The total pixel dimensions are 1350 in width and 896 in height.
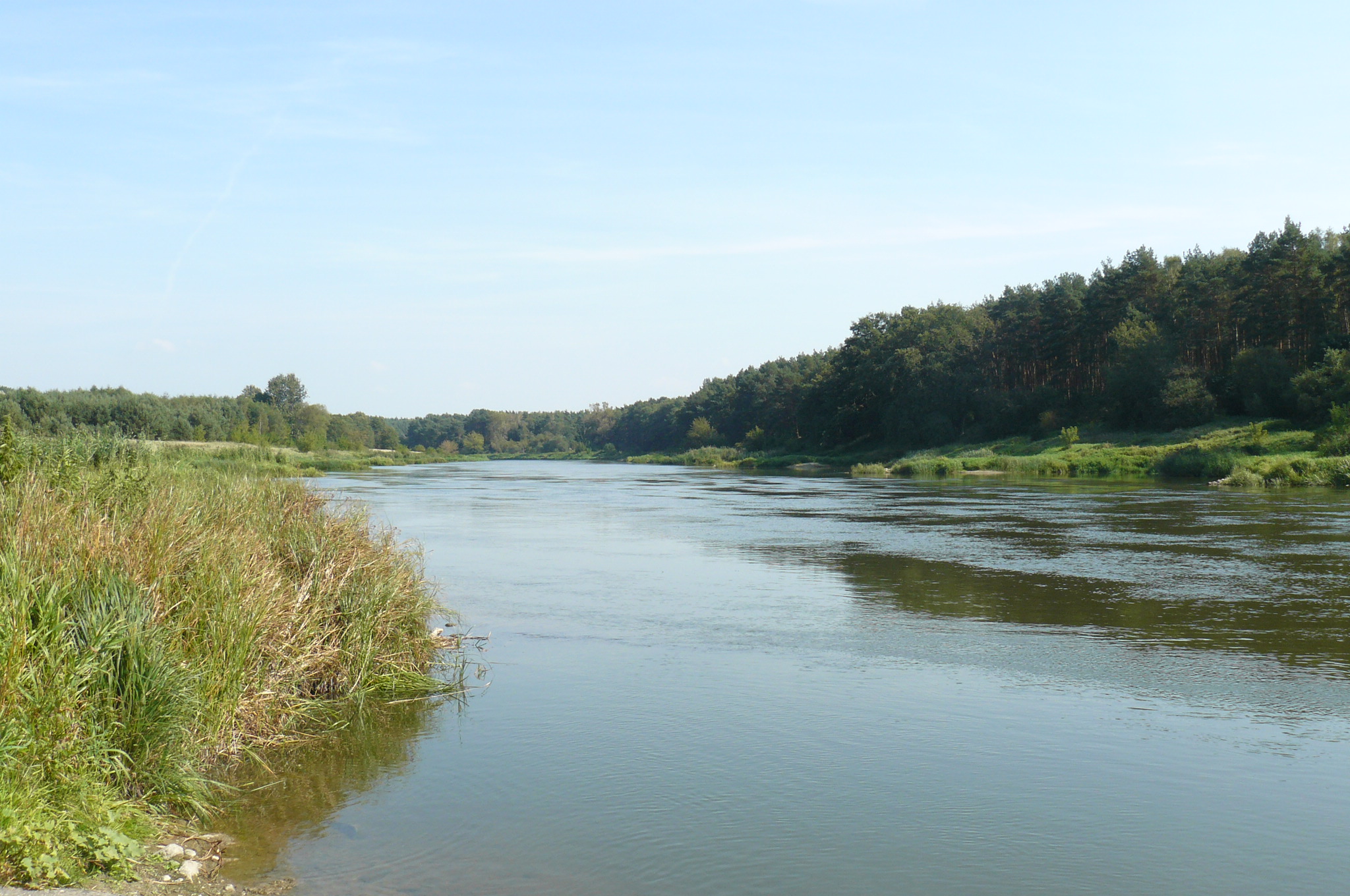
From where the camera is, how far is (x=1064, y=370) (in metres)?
86.1

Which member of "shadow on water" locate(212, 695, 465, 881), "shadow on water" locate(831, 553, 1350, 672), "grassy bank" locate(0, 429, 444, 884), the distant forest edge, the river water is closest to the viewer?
"grassy bank" locate(0, 429, 444, 884)

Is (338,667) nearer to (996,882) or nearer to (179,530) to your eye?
(179,530)

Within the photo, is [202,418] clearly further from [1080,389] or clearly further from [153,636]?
[1080,389]

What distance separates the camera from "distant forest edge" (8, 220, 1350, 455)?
60125 millimetres

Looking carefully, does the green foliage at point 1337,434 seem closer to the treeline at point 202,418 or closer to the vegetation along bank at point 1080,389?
the vegetation along bank at point 1080,389

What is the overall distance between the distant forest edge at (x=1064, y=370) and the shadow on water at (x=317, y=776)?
20.2m

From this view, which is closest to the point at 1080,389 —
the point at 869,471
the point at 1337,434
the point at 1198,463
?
the point at 869,471

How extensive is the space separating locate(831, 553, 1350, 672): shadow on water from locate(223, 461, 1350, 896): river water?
85 millimetres

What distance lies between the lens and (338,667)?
1055 centimetres

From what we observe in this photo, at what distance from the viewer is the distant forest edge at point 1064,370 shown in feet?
197

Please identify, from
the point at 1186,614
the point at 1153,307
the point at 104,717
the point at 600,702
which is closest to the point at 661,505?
the point at 1186,614

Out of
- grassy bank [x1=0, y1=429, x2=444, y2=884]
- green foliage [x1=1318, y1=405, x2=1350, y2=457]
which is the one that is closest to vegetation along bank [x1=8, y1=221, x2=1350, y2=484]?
green foliage [x1=1318, y1=405, x2=1350, y2=457]

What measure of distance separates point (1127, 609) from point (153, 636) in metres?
14.1

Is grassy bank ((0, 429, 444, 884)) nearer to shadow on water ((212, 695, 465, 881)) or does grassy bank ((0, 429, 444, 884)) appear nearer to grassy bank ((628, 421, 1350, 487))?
shadow on water ((212, 695, 465, 881))
